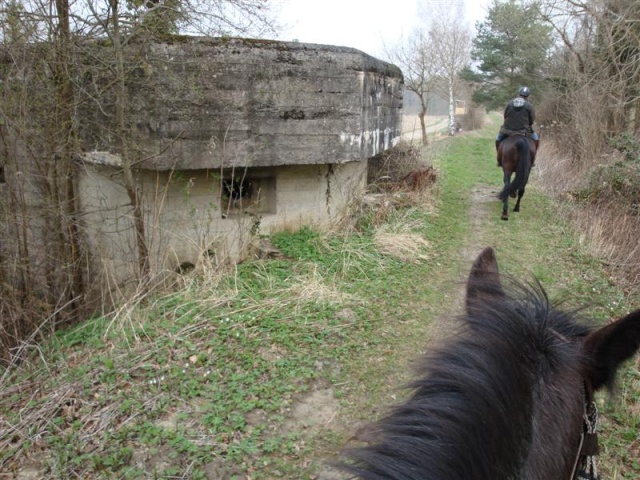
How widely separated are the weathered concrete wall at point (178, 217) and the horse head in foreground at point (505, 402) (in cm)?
444

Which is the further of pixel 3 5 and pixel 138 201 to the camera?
pixel 138 201

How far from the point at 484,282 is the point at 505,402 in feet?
2.53

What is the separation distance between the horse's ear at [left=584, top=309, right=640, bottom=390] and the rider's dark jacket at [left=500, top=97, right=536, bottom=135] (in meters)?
7.63

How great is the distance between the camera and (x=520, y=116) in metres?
8.44

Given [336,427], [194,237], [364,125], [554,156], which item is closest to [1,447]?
[336,427]

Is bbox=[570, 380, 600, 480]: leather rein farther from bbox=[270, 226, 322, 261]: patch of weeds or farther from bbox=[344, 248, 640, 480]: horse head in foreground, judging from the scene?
bbox=[270, 226, 322, 261]: patch of weeds

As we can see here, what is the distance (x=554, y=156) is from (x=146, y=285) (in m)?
12.1

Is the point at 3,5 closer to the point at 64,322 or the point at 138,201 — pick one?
the point at 138,201

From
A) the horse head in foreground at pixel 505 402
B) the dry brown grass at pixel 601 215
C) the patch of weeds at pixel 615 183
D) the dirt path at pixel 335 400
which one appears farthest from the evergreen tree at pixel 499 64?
the horse head in foreground at pixel 505 402

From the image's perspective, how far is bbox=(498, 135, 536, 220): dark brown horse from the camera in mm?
8203

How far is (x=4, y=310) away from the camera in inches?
190

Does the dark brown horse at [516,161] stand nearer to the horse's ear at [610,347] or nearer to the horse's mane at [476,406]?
the horse's ear at [610,347]

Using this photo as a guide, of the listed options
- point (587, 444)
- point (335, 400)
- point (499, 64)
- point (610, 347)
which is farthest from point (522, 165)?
point (499, 64)

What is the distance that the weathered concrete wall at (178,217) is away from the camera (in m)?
5.66
